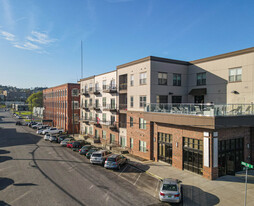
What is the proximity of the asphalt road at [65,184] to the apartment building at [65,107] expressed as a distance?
20.4 metres

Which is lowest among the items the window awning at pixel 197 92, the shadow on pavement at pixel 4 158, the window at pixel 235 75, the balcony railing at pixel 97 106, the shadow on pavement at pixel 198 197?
the shadow on pavement at pixel 4 158

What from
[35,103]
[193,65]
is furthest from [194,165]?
[35,103]

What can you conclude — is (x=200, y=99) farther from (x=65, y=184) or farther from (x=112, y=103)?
(x=65, y=184)

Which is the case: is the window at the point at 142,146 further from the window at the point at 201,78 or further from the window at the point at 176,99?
the window at the point at 201,78

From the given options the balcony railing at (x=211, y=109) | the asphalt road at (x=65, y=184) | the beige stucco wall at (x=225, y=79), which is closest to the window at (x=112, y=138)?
the asphalt road at (x=65, y=184)

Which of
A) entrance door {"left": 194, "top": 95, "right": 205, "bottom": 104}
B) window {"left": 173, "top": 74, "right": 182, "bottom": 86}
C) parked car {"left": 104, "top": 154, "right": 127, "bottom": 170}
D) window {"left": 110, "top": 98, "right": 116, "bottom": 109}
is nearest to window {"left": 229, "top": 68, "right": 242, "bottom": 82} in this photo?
entrance door {"left": 194, "top": 95, "right": 205, "bottom": 104}

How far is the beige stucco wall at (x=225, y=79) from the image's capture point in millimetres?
22562

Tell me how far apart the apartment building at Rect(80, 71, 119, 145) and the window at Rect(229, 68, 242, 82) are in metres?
18.3

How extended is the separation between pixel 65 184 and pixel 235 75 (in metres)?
23.4

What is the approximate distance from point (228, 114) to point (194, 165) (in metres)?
6.43

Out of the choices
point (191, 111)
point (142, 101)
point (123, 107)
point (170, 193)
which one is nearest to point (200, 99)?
point (142, 101)

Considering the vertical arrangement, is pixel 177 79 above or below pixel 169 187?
above

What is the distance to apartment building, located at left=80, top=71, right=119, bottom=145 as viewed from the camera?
35125 millimetres

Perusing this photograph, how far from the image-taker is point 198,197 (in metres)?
15.0
